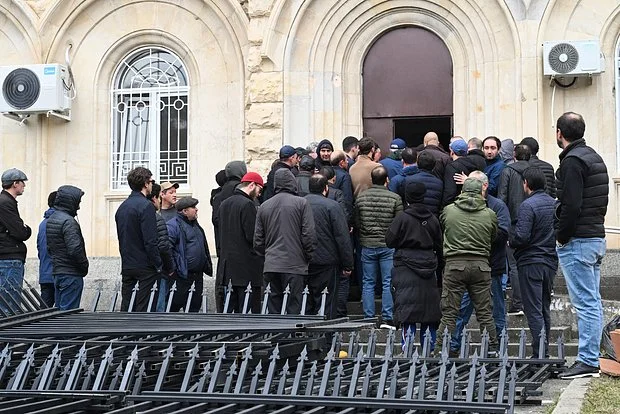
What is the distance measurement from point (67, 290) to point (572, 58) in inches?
276

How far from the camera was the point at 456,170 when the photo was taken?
11109 millimetres

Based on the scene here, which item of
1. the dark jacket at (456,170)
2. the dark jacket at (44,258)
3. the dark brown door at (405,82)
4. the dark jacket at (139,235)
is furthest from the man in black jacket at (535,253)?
the dark brown door at (405,82)

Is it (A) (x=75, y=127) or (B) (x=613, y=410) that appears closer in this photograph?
(B) (x=613, y=410)

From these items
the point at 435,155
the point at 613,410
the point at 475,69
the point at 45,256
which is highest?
the point at 475,69

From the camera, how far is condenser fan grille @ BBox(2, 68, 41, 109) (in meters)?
16.1

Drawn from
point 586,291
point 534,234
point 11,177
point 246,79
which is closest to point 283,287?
point 534,234

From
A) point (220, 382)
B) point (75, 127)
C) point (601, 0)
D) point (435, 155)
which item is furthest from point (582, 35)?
point (220, 382)

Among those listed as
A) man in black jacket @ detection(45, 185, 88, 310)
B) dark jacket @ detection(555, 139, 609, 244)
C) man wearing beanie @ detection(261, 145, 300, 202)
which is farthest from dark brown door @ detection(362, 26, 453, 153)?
dark jacket @ detection(555, 139, 609, 244)

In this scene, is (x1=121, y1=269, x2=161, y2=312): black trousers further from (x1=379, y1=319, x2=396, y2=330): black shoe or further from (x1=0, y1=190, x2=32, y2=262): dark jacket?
(x1=379, y1=319, x2=396, y2=330): black shoe

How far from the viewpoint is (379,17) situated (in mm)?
15648

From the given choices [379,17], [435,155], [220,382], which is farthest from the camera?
[379,17]

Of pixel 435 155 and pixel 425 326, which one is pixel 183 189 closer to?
pixel 435 155

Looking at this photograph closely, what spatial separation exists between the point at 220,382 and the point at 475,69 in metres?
9.66

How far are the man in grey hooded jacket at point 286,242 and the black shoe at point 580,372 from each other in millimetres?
2590
